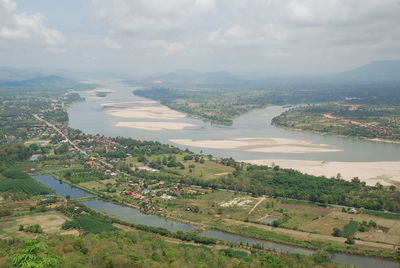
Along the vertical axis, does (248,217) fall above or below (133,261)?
below

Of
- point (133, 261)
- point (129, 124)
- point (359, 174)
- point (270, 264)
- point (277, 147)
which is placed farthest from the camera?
point (129, 124)

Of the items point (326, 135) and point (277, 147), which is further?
point (326, 135)

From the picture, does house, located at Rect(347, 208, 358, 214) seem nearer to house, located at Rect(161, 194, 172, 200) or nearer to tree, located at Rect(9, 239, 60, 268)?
house, located at Rect(161, 194, 172, 200)

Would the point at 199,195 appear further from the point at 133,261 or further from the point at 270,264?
the point at 133,261

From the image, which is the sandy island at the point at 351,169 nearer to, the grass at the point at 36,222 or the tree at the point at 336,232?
the tree at the point at 336,232

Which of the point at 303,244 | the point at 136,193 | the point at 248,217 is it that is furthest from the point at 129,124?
the point at 303,244
